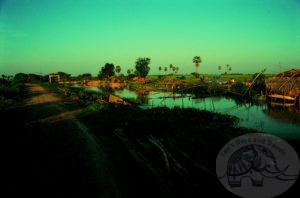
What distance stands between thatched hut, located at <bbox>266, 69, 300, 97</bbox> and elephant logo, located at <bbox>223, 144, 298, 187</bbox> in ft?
73.1

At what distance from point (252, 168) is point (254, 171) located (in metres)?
0.10

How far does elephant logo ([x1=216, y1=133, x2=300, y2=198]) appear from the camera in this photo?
17.1 ft

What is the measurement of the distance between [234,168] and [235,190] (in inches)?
24.9

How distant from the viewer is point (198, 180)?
5668mm

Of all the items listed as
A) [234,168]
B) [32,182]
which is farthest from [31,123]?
[234,168]

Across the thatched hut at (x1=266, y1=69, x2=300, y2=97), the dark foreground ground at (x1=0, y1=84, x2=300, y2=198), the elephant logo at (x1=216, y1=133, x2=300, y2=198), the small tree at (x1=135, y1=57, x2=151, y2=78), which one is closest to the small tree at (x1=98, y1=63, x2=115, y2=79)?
the small tree at (x1=135, y1=57, x2=151, y2=78)

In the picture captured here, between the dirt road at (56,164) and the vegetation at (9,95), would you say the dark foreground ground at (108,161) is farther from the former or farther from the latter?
the vegetation at (9,95)

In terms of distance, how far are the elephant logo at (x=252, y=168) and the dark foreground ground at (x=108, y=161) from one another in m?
0.40

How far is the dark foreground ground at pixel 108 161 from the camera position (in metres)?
5.51

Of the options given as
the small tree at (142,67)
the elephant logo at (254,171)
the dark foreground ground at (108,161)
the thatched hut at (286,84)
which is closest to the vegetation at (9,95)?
the dark foreground ground at (108,161)

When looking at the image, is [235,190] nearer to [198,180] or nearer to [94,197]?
[198,180]

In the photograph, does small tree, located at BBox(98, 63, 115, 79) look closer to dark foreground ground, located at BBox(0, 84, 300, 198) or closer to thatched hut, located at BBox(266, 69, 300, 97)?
thatched hut, located at BBox(266, 69, 300, 97)

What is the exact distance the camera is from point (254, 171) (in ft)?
18.8

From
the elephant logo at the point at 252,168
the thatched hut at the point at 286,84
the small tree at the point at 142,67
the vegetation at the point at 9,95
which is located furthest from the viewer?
the small tree at the point at 142,67
